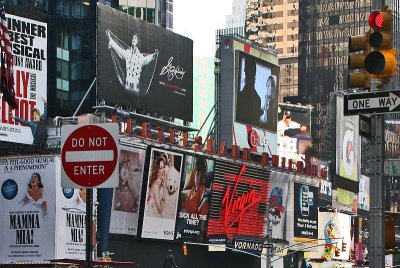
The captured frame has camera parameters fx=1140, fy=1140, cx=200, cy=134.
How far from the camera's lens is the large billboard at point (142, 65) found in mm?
74562

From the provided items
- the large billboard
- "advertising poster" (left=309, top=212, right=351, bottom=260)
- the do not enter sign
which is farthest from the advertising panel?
the do not enter sign

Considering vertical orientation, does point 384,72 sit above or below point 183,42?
below

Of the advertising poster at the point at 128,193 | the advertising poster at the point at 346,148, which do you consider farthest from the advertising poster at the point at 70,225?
the advertising poster at the point at 346,148

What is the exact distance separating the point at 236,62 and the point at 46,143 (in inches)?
915

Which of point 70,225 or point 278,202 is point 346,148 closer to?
point 278,202

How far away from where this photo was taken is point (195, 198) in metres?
75.2

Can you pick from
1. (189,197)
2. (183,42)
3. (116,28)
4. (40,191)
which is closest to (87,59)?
(183,42)

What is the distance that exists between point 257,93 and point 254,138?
358cm

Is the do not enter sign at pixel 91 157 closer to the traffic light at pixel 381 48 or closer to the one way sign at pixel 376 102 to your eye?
the traffic light at pixel 381 48

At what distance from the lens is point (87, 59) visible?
3558 inches

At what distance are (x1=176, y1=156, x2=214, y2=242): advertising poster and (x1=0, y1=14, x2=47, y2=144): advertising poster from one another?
1028 cm

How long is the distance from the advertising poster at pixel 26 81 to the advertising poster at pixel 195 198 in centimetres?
1028

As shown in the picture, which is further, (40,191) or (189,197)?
(189,197)

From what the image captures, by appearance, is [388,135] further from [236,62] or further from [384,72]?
[384,72]
